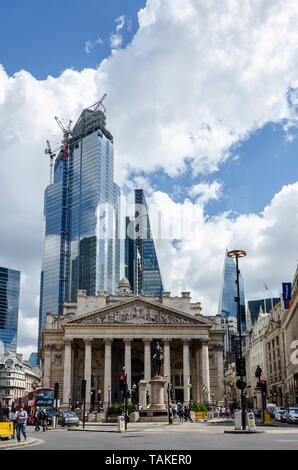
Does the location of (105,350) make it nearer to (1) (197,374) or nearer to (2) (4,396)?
(1) (197,374)

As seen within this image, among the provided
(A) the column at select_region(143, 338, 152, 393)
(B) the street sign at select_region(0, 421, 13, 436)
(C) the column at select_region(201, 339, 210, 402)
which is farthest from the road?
(C) the column at select_region(201, 339, 210, 402)

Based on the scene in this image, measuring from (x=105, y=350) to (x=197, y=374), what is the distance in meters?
16.9

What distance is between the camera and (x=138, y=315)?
83.8 metres

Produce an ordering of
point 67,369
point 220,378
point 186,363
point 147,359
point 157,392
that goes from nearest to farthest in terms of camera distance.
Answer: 1. point 157,392
2. point 67,369
3. point 147,359
4. point 186,363
5. point 220,378

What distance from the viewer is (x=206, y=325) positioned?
276 ft

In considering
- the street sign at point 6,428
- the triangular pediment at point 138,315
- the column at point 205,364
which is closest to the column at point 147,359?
the triangular pediment at point 138,315

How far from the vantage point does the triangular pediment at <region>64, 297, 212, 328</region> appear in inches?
3273

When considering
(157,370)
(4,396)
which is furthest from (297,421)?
(4,396)

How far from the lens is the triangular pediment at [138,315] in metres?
83.1

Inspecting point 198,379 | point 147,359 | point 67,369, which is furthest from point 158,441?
point 198,379

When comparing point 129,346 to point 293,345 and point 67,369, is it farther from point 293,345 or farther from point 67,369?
point 293,345

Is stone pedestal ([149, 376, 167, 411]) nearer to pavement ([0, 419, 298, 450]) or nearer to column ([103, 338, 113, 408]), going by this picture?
pavement ([0, 419, 298, 450])

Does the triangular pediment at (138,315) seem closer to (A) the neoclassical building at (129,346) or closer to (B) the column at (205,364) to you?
(A) the neoclassical building at (129,346)

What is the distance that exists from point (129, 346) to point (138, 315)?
5.08 metres
